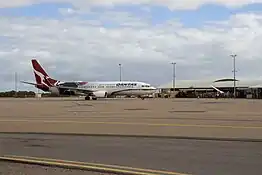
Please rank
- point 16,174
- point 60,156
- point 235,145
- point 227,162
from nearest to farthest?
point 16,174 → point 227,162 → point 60,156 → point 235,145

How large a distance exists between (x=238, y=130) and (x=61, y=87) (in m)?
68.5

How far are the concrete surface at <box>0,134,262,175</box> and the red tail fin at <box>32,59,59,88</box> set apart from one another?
71.3 metres

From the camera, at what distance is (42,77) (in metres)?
87.9

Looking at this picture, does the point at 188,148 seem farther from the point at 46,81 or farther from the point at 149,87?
the point at 46,81

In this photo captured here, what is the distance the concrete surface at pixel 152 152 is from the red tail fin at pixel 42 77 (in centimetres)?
7130

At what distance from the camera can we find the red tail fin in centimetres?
8712

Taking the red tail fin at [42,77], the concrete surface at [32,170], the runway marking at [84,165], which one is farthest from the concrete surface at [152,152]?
the red tail fin at [42,77]

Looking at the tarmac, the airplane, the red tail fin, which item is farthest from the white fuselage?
the tarmac

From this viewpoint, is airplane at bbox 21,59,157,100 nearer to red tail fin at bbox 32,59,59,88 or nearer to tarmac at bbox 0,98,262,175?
red tail fin at bbox 32,59,59,88

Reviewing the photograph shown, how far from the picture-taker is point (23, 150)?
42.0 ft

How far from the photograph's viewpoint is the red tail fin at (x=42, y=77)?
87125mm

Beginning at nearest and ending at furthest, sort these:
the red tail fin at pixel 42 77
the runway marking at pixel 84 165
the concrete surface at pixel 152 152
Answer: the runway marking at pixel 84 165
the concrete surface at pixel 152 152
the red tail fin at pixel 42 77

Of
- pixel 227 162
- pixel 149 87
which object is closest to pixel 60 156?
pixel 227 162

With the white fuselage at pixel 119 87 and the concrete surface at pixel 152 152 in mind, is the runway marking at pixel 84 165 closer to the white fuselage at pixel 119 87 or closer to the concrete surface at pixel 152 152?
the concrete surface at pixel 152 152
